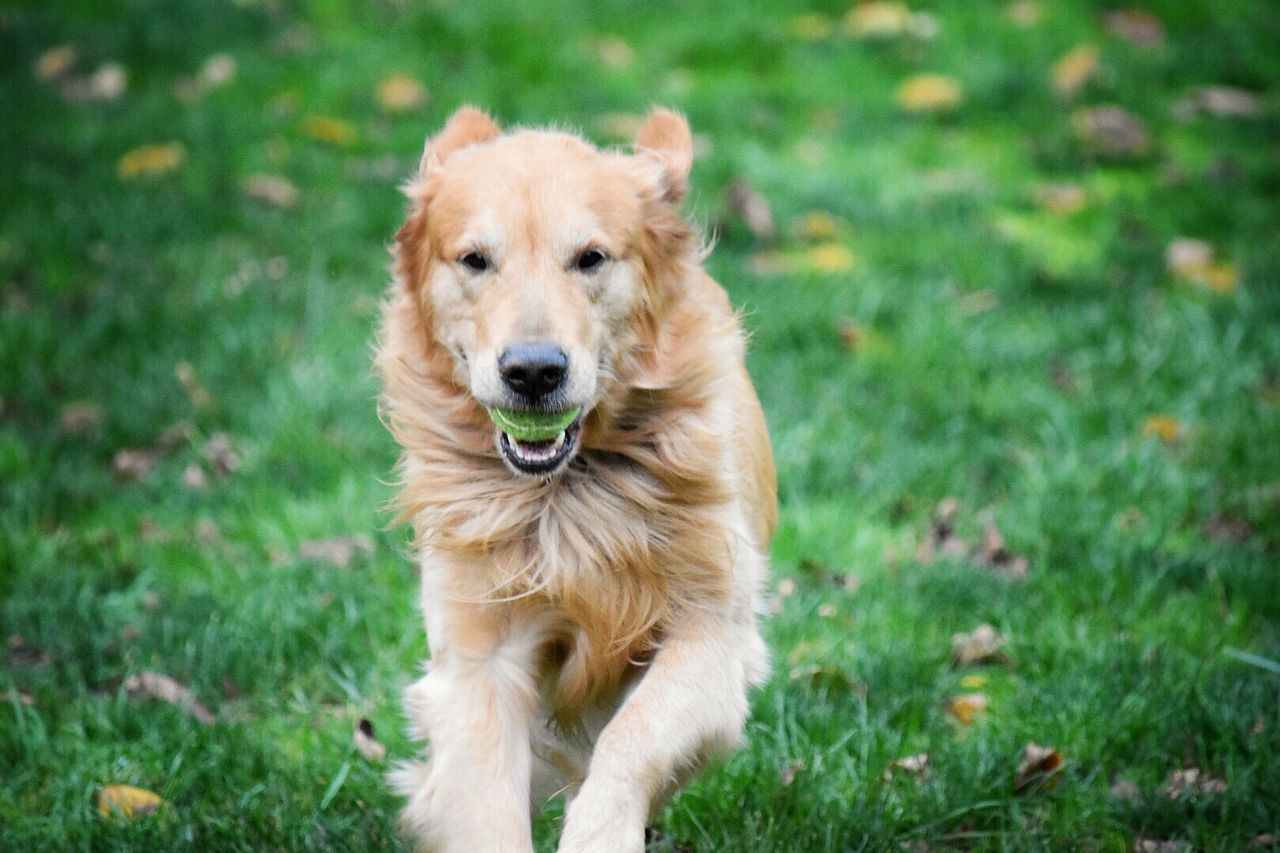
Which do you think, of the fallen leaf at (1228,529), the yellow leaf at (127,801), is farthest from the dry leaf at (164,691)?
the fallen leaf at (1228,529)

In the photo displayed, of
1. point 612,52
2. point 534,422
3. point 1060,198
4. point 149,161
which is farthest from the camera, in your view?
point 612,52

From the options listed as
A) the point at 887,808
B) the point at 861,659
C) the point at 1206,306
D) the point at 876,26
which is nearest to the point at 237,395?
the point at 861,659

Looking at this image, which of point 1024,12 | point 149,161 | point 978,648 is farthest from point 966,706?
point 1024,12

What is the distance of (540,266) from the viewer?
3.41 metres

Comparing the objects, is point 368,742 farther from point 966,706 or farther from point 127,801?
point 966,706

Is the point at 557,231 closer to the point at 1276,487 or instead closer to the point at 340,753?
the point at 340,753

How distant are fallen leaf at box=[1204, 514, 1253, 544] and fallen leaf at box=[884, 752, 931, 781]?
1.80m

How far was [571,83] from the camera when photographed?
867 cm

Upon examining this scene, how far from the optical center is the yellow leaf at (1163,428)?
19.4 feet

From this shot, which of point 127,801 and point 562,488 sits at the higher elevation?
point 562,488

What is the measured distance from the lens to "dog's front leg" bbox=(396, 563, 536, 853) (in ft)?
10.2

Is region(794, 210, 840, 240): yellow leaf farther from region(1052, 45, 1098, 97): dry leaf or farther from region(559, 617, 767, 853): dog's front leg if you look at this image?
region(559, 617, 767, 853): dog's front leg

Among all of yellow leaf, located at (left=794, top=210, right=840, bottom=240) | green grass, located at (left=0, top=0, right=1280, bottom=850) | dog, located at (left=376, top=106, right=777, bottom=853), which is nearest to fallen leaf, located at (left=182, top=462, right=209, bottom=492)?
green grass, located at (left=0, top=0, right=1280, bottom=850)

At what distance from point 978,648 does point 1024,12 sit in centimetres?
578
